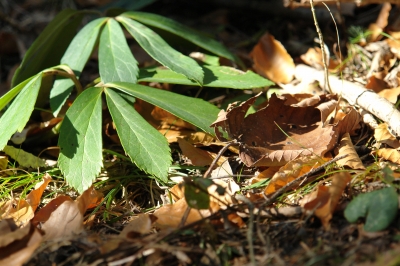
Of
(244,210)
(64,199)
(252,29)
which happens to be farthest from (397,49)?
(64,199)

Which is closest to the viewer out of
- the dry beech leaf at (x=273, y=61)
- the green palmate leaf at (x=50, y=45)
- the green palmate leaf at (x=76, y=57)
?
the green palmate leaf at (x=76, y=57)

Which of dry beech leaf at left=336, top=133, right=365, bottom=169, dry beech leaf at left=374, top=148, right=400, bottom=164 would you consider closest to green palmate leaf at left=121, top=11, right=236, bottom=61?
dry beech leaf at left=336, top=133, right=365, bottom=169

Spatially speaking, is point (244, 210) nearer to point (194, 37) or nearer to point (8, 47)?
point (194, 37)

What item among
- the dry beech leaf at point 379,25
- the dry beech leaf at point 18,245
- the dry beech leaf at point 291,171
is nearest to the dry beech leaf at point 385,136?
the dry beech leaf at point 291,171

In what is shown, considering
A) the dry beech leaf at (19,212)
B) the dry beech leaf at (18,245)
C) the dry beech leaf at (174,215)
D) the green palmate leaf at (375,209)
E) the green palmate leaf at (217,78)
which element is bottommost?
the dry beech leaf at (19,212)

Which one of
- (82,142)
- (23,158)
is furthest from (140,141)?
(23,158)

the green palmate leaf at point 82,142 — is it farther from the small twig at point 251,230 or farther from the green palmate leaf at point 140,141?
the small twig at point 251,230

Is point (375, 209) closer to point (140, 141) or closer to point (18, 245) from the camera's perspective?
point (140, 141)
